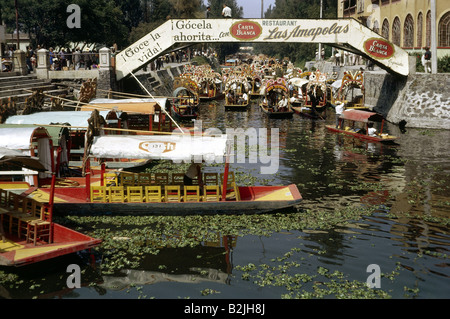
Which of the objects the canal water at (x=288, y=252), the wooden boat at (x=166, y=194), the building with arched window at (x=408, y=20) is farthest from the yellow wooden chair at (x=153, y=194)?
the building with arched window at (x=408, y=20)

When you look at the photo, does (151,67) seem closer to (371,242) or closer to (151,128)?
(151,128)

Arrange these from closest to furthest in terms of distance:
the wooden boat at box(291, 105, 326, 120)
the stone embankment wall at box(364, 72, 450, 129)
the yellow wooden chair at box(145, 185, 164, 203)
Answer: the yellow wooden chair at box(145, 185, 164, 203), the stone embankment wall at box(364, 72, 450, 129), the wooden boat at box(291, 105, 326, 120)

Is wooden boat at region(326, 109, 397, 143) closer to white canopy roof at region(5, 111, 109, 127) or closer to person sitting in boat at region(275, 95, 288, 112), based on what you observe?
person sitting in boat at region(275, 95, 288, 112)

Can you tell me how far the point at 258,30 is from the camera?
3066cm

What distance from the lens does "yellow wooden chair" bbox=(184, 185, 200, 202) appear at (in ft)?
54.5

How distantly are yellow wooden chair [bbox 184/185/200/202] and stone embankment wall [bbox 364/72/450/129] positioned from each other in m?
19.9

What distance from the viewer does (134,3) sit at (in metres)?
83.9

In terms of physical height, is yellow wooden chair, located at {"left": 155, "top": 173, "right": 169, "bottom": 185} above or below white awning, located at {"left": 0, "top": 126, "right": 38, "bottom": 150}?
below

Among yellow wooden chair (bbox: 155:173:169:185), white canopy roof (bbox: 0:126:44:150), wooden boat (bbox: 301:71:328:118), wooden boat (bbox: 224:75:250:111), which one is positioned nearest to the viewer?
yellow wooden chair (bbox: 155:173:169:185)

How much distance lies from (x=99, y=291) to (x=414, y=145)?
68.2 feet

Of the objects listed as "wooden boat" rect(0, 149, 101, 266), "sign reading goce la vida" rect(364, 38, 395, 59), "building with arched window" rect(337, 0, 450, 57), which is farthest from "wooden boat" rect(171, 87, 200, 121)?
"wooden boat" rect(0, 149, 101, 266)

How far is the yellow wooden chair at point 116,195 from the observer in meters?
16.6
